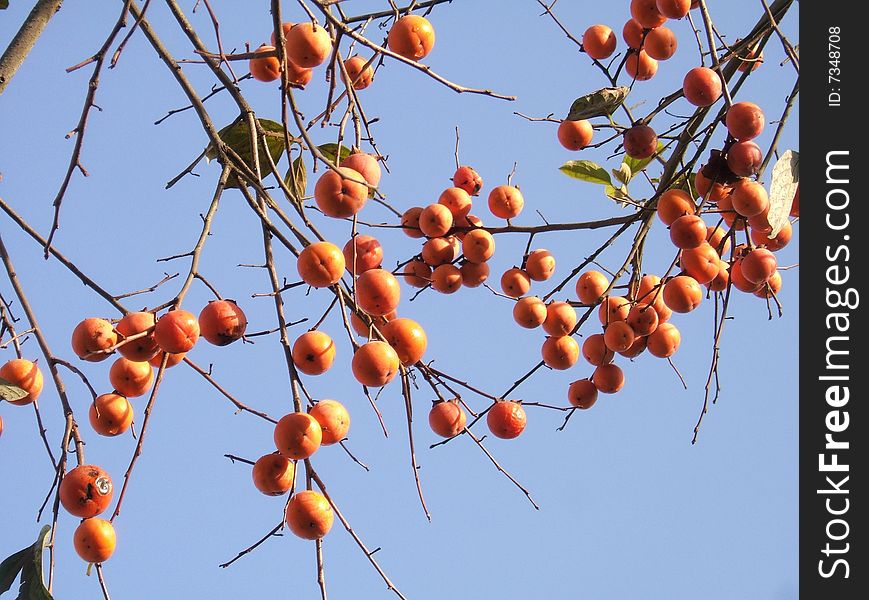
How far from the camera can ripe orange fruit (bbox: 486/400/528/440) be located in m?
2.25

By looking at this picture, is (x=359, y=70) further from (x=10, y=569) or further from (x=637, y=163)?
(x=10, y=569)

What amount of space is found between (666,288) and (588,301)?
243 millimetres

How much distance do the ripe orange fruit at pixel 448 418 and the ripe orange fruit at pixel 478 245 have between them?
357 mm

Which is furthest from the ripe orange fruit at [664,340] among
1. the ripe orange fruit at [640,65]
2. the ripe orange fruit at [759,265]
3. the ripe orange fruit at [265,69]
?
the ripe orange fruit at [265,69]

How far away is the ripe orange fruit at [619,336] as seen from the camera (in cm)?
224

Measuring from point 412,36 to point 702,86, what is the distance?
67cm

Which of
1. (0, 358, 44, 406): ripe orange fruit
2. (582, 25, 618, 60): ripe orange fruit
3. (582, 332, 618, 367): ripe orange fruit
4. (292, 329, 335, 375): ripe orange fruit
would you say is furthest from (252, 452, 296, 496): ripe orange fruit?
(582, 25, 618, 60): ripe orange fruit

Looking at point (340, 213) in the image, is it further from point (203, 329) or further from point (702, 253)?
point (702, 253)

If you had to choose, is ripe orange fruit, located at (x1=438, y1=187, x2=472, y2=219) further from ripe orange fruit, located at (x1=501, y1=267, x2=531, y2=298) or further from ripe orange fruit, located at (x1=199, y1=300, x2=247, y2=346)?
ripe orange fruit, located at (x1=199, y1=300, x2=247, y2=346)

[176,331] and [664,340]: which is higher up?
[664,340]

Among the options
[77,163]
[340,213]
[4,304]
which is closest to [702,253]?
[340,213]

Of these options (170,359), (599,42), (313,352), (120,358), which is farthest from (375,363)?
(599,42)

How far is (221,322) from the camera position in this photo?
5.94ft

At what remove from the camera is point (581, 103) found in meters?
2.33
